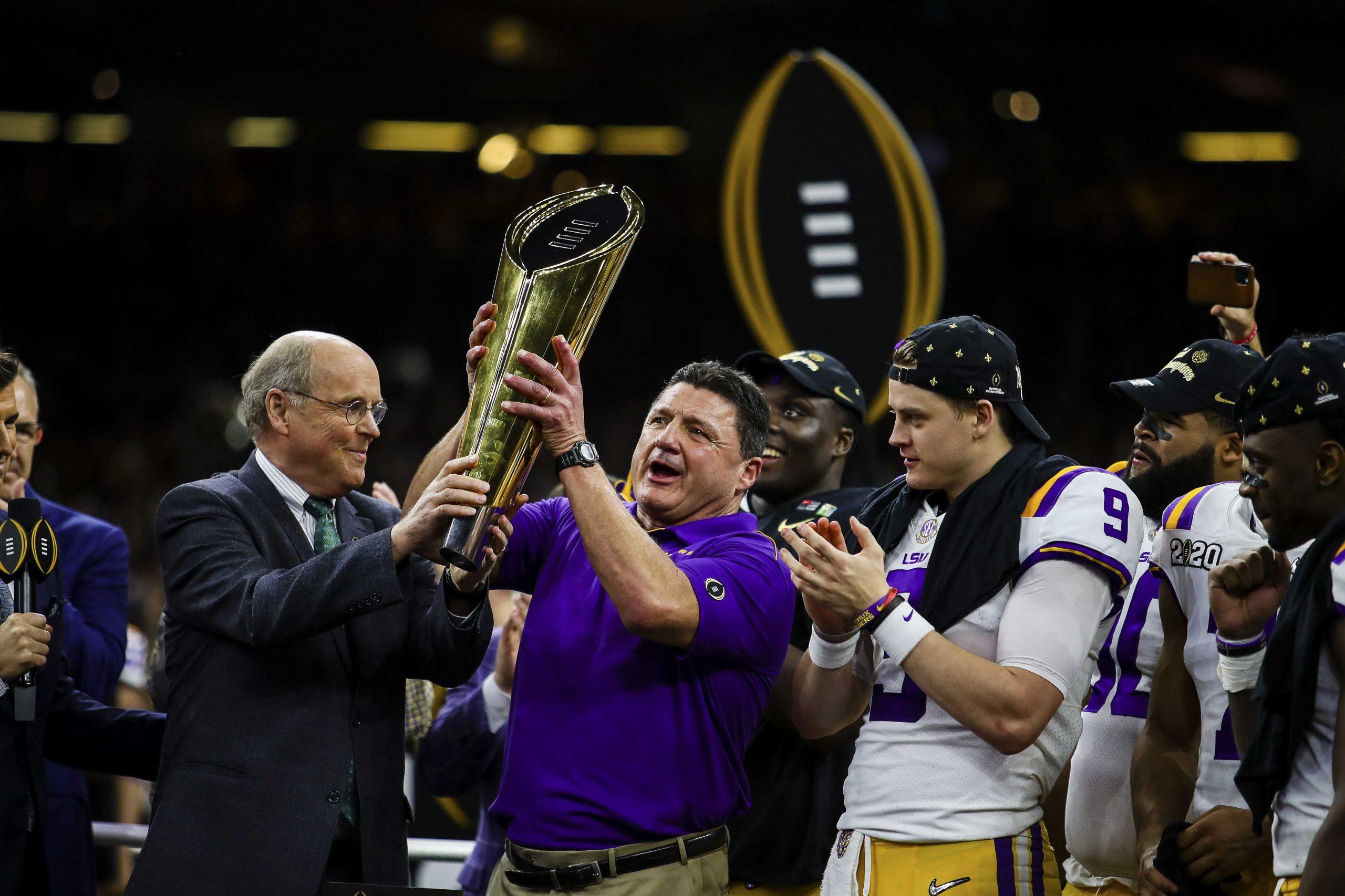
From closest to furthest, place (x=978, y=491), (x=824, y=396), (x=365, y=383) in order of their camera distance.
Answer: (x=978, y=491), (x=365, y=383), (x=824, y=396)

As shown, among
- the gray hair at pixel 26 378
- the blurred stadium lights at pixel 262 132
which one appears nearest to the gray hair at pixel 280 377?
the gray hair at pixel 26 378

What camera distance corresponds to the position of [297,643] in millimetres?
2629

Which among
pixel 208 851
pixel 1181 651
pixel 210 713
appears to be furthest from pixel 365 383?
pixel 1181 651

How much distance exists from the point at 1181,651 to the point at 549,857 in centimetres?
134

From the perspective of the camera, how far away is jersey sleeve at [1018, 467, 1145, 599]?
236 centimetres

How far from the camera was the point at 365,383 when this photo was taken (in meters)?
2.78

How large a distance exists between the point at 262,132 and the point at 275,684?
1227cm

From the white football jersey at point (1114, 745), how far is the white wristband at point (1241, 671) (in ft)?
1.55

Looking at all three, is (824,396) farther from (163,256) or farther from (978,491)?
(163,256)

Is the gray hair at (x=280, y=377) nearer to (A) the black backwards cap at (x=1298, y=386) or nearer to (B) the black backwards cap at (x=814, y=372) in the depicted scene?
(B) the black backwards cap at (x=814, y=372)

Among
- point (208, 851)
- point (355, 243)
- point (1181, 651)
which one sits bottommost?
point (208, 851)

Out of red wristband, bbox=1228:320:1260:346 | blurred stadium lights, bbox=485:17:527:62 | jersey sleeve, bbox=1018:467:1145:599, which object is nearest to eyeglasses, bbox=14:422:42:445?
jersey sleeve, bbox=1018:467:1145:599

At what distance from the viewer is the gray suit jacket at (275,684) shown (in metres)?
2.48

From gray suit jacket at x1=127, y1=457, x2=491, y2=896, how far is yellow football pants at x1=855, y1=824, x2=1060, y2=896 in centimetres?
89
